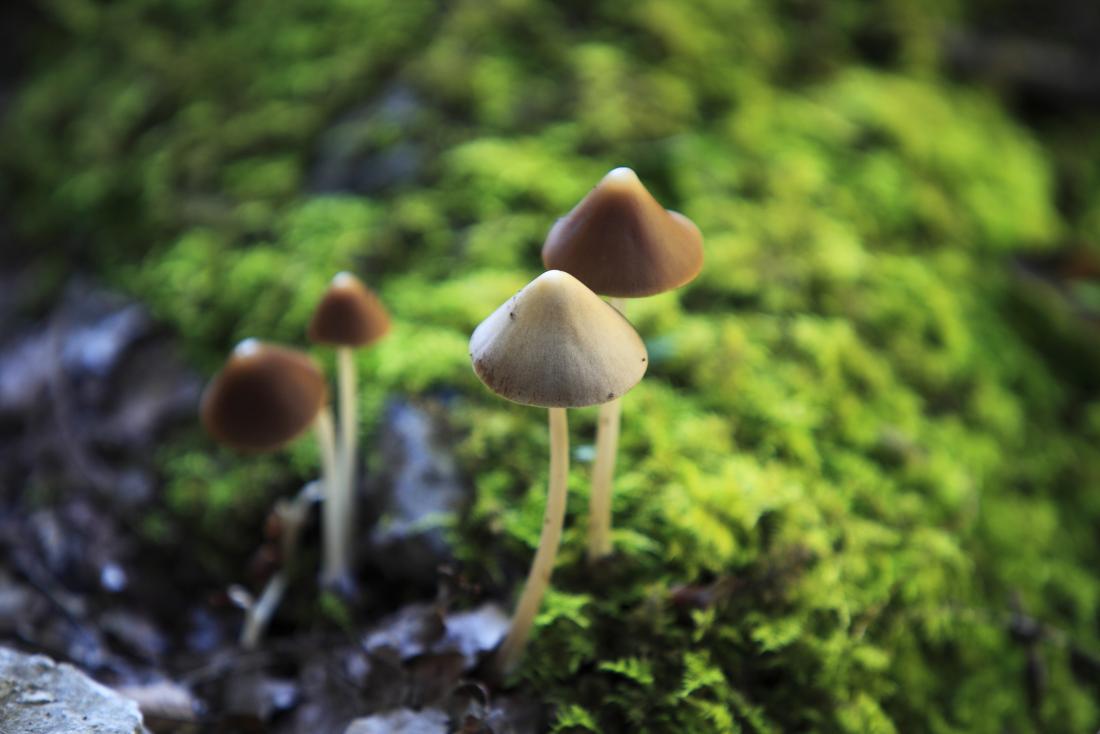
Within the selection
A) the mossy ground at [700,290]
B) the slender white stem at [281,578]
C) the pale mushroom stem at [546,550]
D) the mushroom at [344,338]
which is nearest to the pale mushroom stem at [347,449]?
the mushroom at [344,338]

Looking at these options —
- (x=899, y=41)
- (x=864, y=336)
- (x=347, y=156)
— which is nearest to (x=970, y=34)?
(x=899, y=41)

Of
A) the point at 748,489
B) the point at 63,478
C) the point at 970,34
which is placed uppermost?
the point at 970,34

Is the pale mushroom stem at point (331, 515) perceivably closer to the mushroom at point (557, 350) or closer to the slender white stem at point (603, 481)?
the slender white stem at point (603, 481)

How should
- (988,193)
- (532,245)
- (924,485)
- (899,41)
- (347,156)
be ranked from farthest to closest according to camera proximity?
(899,41), (988,193), (347,156), (532,245), (924,485)

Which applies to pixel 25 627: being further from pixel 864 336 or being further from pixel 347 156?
pixel 864 336

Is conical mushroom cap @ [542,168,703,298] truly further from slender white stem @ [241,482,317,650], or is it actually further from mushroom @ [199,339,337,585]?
slender white stem @ [241,482,317,650]

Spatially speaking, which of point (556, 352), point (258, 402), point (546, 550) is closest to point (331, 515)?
point (258, 402)

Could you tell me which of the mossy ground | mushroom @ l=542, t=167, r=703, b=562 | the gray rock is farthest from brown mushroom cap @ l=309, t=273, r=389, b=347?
the gray rock

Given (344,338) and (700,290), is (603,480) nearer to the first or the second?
(344,338)
